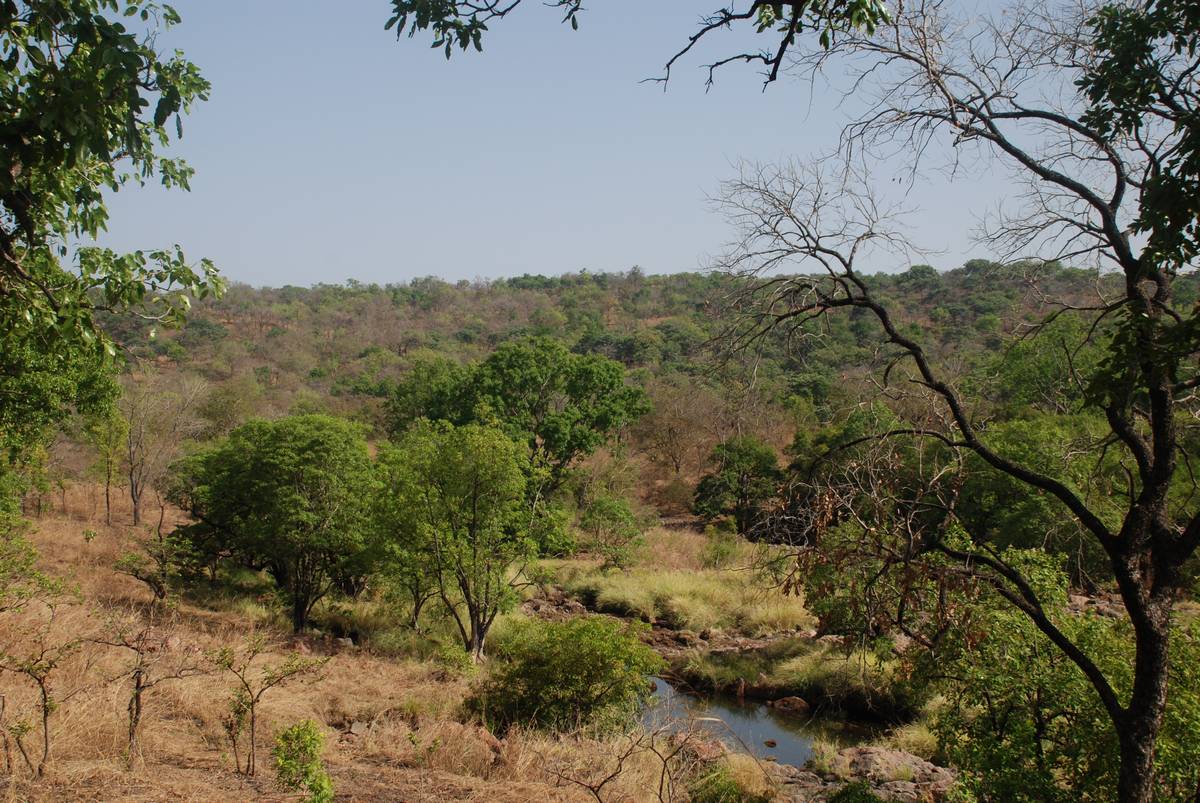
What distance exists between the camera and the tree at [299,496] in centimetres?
1875

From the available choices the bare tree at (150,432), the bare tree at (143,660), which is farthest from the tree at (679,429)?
the bare tree at (143,660)

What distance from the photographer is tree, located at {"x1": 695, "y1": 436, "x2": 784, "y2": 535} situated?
1324 inches

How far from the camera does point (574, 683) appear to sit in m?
12.4

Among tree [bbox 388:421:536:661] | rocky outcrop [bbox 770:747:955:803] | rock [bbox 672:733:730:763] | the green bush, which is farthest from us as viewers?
tree [bbox 388:421:536:661]

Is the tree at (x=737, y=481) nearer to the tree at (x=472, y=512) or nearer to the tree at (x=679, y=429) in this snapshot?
the tree at (x=679, y=429)

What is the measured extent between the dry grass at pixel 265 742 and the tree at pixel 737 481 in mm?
20354

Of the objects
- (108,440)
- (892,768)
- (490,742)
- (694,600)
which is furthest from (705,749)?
(108,440)

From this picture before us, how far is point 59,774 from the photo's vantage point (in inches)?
265

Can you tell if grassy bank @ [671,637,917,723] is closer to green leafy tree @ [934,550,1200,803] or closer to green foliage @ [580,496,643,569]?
green foliage @ [580,496,643,569]

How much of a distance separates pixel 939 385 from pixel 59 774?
25.0 feet

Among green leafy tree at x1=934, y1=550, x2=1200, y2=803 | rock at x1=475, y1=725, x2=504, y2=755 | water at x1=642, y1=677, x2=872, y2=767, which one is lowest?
water at x1=642, y1=677, x2=872, y2=767

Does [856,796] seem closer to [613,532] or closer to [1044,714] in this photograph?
[1044,714]

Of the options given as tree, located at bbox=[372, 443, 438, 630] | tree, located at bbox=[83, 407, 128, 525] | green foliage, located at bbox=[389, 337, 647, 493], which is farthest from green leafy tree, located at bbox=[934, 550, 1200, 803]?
green foliage, located at bbox=[389, 337, 647, 493]

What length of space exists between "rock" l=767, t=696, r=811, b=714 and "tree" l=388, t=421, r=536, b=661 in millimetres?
6198
